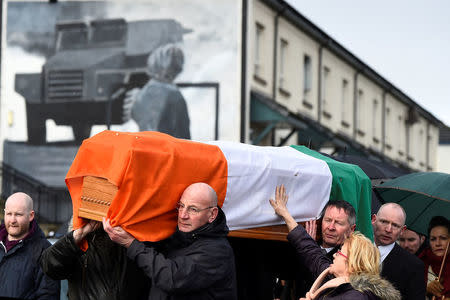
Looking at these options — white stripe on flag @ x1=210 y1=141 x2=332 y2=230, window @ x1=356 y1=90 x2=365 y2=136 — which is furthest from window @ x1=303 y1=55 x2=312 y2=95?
white stripe on flag @ x1=210 y1=141 x2=332 y2=230

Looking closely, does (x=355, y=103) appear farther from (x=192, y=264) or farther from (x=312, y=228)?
(x=192, y=264)

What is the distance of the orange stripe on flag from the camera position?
5.43 meters

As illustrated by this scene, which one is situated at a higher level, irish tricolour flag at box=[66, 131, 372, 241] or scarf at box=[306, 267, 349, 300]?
irish tricolour flag at box=[66, 131, 372, 241]

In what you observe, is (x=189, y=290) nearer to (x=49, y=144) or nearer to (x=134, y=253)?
(x=134, y=253)

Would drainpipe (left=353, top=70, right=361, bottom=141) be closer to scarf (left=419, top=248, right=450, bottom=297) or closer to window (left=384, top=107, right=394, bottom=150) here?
window (left=384, top=107, right=394, bottom=150)

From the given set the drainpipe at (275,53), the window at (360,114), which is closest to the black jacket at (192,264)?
the drainpipe at (275,53)

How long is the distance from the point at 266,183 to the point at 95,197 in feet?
4.70

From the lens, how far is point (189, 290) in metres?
5.29

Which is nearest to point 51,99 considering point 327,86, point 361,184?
point 327,86

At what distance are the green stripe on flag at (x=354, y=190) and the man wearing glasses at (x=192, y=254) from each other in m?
1.81

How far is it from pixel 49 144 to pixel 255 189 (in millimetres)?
Answer: 21108

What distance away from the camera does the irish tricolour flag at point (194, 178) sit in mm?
5473

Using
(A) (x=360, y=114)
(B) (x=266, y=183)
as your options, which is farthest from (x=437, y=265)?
(A) (x=360, y=114)

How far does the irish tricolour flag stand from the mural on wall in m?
18.7
